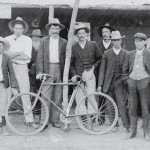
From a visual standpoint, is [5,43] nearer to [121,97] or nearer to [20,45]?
[20,45]

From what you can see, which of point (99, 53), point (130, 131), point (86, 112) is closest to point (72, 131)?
point (86, 112)

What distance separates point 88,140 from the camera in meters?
6.71

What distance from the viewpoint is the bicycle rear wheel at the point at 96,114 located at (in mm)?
7097

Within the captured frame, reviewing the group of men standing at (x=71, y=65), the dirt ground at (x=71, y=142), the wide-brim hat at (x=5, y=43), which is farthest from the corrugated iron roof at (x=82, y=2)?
the dirt ground at (x=71, y=142)

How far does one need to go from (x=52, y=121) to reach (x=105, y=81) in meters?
1.38

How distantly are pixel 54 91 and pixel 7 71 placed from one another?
3.60 feet

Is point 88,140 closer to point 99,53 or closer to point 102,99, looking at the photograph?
point 102,99

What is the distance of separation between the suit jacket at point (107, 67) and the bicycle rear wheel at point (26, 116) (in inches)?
49.1

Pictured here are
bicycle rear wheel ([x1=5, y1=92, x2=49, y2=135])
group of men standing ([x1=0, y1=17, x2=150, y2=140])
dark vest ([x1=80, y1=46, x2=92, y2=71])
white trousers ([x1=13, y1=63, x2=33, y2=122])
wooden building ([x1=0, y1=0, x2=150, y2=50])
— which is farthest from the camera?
wooden building ([x1=0, y1=0, x2=150, y2=50])

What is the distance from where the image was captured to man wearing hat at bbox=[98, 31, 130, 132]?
284 inches

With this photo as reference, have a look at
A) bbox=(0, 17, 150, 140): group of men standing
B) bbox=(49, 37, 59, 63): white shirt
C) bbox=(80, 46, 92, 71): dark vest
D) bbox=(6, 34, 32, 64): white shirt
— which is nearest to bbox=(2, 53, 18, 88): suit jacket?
bbox=(0, 17, 150, 140): group of men standing

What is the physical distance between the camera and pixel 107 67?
734 cm

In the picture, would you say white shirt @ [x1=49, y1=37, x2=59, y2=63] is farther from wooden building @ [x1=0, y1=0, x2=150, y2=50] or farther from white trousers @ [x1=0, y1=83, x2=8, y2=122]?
wooden building @ [x1=0, y1=0, x2=150, y2=50]

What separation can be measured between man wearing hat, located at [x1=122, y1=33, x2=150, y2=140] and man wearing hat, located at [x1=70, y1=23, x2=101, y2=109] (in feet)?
3.06
